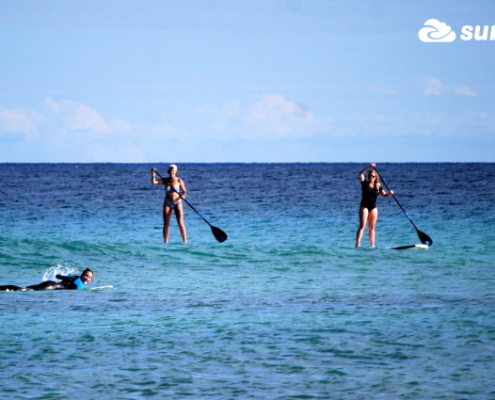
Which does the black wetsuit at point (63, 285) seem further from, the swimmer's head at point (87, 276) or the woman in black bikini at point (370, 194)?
the woman in black bikini at point (370, 194)

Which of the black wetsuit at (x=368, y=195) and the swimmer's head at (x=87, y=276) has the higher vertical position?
the black wetsuit at (x=368, y=195)

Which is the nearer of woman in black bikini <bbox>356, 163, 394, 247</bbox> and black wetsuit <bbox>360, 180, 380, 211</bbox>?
woman in black bikini <bbox>356, 163, 394, 247</bbox>

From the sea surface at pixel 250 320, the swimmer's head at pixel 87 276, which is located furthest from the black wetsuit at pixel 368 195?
the swimmer's head at pixel 87 276

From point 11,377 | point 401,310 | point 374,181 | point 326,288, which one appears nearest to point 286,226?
point 374,181

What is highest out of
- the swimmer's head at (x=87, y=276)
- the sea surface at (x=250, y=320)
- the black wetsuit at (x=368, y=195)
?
the black wetsuit at (x=368, y=195)

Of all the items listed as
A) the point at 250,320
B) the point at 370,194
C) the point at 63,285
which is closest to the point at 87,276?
the point at 63,285

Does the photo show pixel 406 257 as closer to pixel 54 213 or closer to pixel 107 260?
pixel 107 260

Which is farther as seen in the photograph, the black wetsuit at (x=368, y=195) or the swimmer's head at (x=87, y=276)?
the black wetsuit at (x=368, y=195)

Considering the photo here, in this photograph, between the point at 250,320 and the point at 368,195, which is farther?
the point at 368,195

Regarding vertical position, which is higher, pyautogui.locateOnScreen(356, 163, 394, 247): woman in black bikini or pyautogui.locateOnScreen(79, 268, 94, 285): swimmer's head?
pyautogui.locateOnScreen(356, 163, 394, 247): woman in black bikini

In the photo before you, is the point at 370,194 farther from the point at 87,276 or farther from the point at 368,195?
the point at 87,276

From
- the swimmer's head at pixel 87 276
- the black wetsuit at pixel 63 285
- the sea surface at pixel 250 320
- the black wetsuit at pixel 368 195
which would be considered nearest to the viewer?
the sea surface at pixel 250 320

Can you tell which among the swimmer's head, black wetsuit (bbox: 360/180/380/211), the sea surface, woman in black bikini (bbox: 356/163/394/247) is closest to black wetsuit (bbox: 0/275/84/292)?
the swimmer's head

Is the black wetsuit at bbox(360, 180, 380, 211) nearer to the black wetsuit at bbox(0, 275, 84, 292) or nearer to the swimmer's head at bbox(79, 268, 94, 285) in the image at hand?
the swimmer's head at bbox(79, 268, 94, 285)
